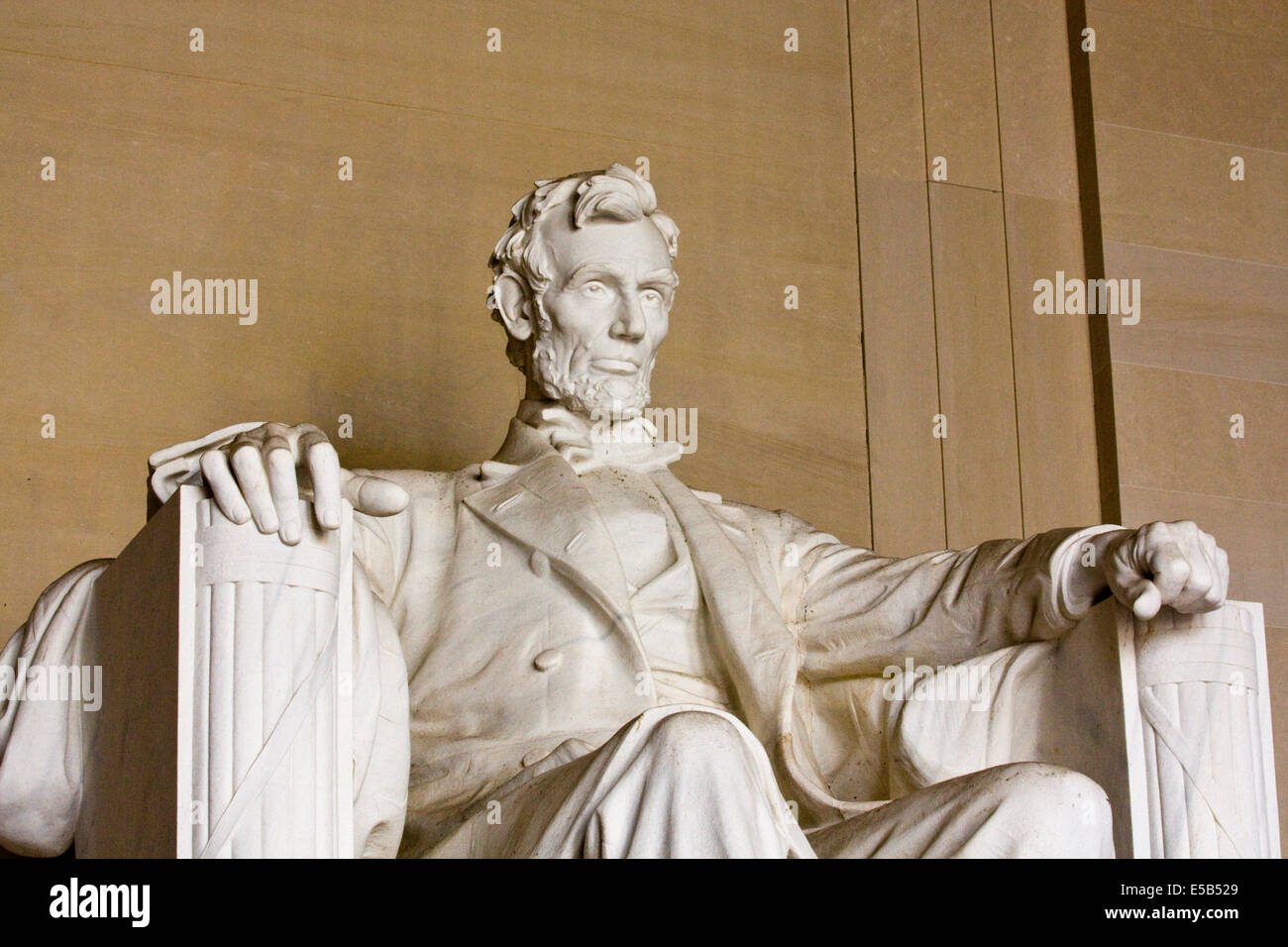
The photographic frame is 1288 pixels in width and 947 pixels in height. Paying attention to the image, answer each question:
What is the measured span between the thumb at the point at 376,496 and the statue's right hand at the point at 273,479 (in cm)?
8

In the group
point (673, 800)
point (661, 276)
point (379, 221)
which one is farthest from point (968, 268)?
point (673, 800)

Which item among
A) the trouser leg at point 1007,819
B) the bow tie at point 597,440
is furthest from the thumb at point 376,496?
the bow tie at point 597,440

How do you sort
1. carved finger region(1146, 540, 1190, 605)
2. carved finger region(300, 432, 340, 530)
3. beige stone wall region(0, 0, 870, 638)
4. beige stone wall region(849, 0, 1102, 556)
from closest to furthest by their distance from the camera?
carved finger region(300, 432, 340, 530) < carved finger region(1146, 540, 1190, 605) < beige stone wall region(0, 0, 870, 638) < beige stone wall region(849, 0, 1102, 556)

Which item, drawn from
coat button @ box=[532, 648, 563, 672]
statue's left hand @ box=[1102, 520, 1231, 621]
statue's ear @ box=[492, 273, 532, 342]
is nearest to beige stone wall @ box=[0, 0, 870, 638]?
statue's ear @ box=[492, 273, 532, 342]

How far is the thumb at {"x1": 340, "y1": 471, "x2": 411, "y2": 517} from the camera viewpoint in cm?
357

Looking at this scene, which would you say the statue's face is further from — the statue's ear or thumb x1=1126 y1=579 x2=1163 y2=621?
thumb x1=1126 y1=579 x2=1163 y2=621

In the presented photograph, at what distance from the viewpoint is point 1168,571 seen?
3.79m

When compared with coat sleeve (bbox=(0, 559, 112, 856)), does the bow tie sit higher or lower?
higher

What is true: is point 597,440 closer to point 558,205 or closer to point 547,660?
point 558,205

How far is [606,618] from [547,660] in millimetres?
137

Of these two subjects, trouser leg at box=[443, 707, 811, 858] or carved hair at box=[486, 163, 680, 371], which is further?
carved hair at box=[486, 163, 680, 371]

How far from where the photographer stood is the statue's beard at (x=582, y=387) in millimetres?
4598

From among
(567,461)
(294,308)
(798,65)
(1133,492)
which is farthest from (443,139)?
(1133,492)
